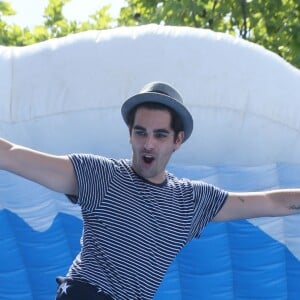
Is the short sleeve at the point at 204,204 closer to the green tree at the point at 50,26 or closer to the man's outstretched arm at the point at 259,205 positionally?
the man's outstretched arm at the point at 259,205

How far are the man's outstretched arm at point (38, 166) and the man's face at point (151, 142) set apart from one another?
0.49 feet

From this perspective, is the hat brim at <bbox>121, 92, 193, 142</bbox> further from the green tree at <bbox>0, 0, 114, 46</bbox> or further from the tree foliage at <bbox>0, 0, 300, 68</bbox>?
the green tree at <bbox>0, 0, 114, 46</bbox>

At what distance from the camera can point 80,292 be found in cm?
174

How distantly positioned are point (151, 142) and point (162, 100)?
0.10 meters

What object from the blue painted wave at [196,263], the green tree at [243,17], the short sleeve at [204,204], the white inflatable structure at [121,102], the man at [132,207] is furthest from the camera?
the green tree at [243,17]

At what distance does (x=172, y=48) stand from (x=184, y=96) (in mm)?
167

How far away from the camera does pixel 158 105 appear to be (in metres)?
1.82

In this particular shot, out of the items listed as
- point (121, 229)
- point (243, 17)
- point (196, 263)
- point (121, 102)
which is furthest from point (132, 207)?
point (243, 17)

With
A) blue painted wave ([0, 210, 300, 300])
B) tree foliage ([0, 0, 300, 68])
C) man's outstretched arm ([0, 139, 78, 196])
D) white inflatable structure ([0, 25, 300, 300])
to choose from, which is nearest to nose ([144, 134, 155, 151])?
man's outstretched arm ([0, 139, 78, 196])

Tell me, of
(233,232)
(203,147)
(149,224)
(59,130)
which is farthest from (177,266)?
(149,224)

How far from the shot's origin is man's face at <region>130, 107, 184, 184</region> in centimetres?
178

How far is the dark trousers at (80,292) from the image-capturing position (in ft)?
5.69

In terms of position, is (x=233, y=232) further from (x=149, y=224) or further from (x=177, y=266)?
(x=149, y=224)

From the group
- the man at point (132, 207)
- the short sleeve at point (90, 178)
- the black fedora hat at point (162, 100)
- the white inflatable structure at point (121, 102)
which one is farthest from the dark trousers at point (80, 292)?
the white inflatable structure at point (121, 102)
